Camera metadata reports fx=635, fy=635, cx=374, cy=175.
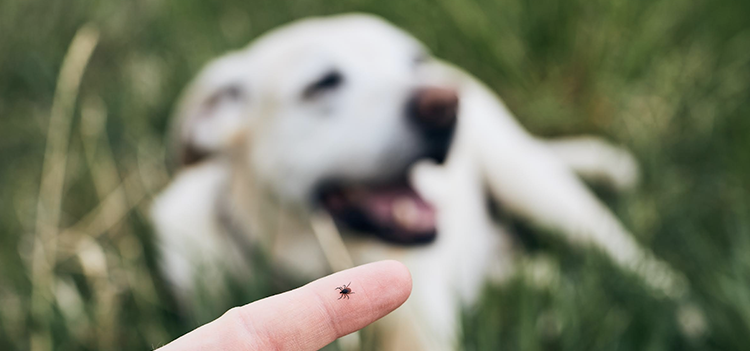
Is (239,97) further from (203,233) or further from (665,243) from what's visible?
(665,243)

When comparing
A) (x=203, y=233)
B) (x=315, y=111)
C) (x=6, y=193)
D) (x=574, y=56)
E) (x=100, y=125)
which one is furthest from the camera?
(x=574, y=56)

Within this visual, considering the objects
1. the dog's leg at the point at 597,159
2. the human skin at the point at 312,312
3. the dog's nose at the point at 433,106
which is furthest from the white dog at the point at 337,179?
the human skin at the point at 312,312

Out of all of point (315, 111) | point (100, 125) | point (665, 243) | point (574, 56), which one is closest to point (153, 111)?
point (100, 125)

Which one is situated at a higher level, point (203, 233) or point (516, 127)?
point (516, 127)

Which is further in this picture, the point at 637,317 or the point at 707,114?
the point at 707,114

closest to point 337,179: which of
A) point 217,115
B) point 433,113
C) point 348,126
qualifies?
point 348,126

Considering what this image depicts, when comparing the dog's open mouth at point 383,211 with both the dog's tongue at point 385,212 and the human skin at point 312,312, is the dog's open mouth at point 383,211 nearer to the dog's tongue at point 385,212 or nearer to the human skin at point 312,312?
the dog's tongue at point 385,212

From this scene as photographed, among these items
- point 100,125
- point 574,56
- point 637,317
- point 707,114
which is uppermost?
point 100,125

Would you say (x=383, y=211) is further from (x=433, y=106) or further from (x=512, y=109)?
(x=512, y=109)
